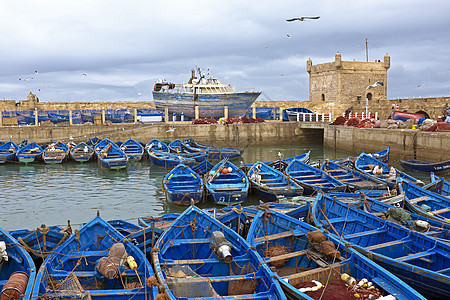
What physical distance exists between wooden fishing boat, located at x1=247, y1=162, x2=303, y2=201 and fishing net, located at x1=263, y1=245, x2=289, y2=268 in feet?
21.9

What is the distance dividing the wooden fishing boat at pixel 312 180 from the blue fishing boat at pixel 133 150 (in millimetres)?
13860

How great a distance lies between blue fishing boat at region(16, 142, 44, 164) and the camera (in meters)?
27.3

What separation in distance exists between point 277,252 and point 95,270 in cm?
399

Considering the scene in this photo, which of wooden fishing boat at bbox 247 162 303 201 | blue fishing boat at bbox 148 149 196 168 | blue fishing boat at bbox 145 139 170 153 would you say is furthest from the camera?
blue fishing boat at bbox 145 139 170 153

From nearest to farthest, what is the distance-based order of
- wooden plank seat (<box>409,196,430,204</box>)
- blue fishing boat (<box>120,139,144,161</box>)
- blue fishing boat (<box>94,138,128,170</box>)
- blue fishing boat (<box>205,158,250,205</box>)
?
wooden plank seat (<box>409,196,430,204</box>) < blue fishing boat (<box>205,158,250,205</box>) < blue fishing boat (<box>94,138,128,170</box>) < blue fishing boat (<box>120,139,144,161</box>)

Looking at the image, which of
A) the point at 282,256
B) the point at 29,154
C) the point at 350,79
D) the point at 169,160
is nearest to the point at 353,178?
the point at 282,256

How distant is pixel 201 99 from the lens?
145 ft

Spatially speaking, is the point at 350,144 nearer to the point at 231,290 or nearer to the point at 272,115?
the point at 272,115

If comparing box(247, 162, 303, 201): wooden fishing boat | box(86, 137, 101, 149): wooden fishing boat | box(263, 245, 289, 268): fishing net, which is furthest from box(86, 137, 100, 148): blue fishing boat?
box(263, 245, 289, 268): fishing net

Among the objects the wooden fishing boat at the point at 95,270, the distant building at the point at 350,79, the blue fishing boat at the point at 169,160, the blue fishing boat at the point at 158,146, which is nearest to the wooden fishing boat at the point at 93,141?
the blue fishing boat at the point at 158,146

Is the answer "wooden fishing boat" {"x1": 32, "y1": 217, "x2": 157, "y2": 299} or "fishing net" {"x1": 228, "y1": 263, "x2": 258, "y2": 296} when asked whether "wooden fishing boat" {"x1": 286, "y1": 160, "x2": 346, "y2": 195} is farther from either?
"wooden fishing boat" {"x1": 32, "y1": 217, "x2": 157, "y2": 299}

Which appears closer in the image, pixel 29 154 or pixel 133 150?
pixel 29 154

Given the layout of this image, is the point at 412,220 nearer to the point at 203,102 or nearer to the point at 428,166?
the point at 428,166

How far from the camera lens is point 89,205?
16734 millimetres
